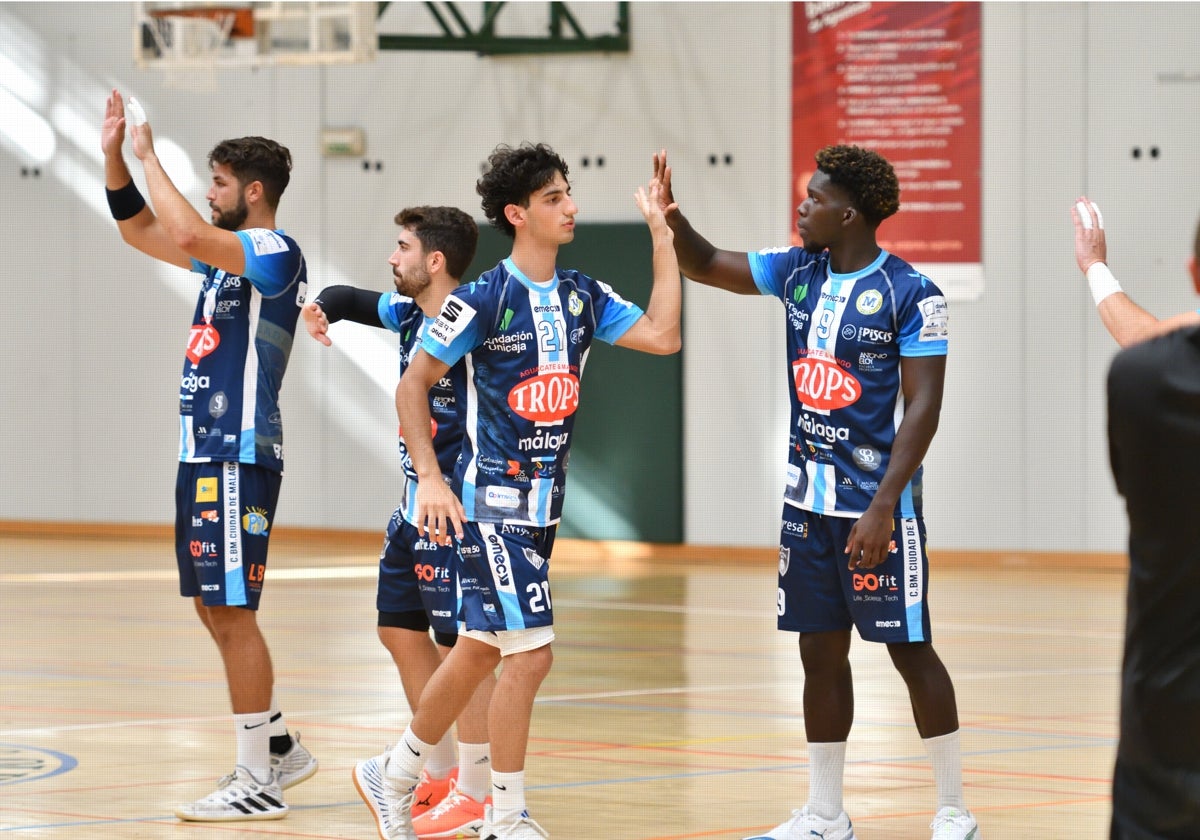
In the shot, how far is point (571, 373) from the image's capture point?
4.71 m

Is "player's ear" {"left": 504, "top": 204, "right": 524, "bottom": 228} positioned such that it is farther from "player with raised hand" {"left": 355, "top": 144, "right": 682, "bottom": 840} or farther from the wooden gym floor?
the wooden gym floor

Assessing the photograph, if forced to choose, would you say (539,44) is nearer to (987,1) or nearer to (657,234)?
(987,1)

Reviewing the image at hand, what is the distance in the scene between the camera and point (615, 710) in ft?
24.3

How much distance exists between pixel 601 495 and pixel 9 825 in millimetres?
10681

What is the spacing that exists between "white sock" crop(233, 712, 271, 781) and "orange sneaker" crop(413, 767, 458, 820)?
471 mm

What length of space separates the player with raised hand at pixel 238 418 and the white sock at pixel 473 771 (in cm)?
57

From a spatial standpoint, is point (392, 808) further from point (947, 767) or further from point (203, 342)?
point (203, 342)

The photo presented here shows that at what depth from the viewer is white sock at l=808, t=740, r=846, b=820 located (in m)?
4.80

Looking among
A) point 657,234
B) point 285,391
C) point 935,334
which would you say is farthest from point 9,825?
point 285,391

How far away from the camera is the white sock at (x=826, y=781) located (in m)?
4.80

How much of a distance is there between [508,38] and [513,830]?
11662 mm

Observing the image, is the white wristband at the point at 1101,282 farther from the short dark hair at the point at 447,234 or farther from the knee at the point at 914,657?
the short dark hair at the point at 447,234

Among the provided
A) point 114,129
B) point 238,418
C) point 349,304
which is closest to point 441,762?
point 238,418

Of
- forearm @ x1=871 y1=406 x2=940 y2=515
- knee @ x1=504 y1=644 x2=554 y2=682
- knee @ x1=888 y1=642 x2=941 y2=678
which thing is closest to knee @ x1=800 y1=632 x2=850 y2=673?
knee @ x1=888 y1=642 x2=941 y2=678
